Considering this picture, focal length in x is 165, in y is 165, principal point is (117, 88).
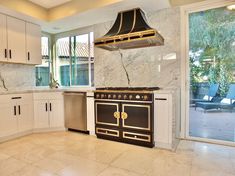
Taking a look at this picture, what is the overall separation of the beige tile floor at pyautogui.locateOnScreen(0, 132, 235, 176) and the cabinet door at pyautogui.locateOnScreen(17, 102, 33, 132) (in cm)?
36

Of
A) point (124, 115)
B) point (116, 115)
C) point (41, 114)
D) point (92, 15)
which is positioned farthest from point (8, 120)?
point (92, 15)

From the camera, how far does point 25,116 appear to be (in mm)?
3389

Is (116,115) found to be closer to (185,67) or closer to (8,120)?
(185,67)

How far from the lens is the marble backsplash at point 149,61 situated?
3.14 meters

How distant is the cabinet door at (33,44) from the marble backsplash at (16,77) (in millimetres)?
359

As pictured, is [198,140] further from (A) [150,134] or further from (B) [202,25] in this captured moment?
(B) [202,25]

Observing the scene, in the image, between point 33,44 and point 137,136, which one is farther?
point 33,44

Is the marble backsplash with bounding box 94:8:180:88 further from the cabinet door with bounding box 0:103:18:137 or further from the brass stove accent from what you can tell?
the cabinet door with bounding box 0:103:18:137

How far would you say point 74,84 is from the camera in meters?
4.45

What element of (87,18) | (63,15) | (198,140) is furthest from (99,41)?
(198,140)

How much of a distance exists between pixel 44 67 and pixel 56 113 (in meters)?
1.57

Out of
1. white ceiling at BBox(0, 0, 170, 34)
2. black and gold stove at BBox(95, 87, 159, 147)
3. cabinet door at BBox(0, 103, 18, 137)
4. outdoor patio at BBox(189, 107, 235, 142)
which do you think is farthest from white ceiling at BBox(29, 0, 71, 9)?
outdoor patio at BBox(189, 107, 235, 142)

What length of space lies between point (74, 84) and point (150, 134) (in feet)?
8.50

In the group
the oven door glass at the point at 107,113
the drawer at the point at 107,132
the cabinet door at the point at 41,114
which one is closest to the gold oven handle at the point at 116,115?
the oven door glass at the point at 107,113
